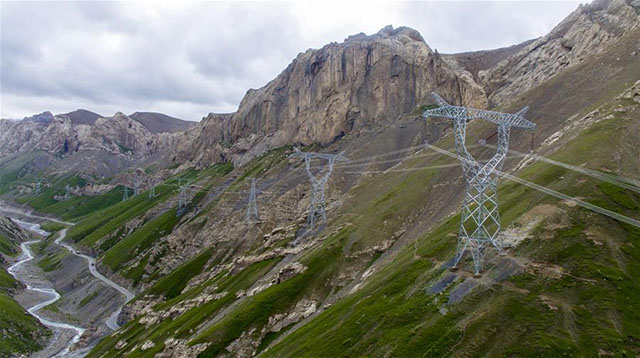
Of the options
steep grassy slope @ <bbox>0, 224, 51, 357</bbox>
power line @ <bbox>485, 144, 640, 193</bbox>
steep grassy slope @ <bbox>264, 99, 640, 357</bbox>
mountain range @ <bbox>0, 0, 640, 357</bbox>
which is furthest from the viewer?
steep grassy slope @ <bbox>0, 224, 51, 357</bbox>

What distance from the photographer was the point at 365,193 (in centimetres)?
15650

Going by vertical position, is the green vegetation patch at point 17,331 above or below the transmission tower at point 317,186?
below

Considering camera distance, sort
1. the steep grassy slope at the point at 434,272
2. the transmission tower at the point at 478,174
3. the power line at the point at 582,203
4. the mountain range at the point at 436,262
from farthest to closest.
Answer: the power line at the point at 582,203 < the transmission tower at the point at 478,174 < the mountain range at the point at 436,262 < the steep grassy slope at the point at 434,272

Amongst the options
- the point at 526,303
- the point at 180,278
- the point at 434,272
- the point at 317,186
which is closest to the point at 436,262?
the point at 434,272

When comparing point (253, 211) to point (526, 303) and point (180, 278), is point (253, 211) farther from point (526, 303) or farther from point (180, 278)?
point (526, 303)

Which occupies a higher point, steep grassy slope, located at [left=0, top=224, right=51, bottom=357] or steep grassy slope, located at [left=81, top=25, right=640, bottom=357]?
steep grassy slope, located at [left=81, top=25, right=640, bottom=357]

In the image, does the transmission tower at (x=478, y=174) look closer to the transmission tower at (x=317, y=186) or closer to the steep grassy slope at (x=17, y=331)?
the transmission tower at (x=317, y=186)

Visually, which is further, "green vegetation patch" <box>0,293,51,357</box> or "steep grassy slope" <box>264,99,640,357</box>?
"green vegetation patch" <box>0,293,51,357</box>

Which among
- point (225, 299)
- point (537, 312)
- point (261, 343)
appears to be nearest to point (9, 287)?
point (225, 299)

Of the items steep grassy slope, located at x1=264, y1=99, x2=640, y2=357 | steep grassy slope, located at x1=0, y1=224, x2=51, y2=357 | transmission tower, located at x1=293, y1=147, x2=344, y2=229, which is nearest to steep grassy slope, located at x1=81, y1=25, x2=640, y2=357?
steep grassy slope, located at x1=264, y1=99, x2=640, y2=357

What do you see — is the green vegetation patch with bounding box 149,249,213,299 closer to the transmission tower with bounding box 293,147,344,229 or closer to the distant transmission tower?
the distant transmission tower

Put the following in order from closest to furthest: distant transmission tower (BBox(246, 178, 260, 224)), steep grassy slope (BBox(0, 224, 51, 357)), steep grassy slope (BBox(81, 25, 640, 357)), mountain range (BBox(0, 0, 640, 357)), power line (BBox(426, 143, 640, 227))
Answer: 1. steep grassy slope (BBox(81, 25, 640, 357))
2. mountain range (BBox(0, 0, 640, 357))
3. power line (BBox(426, 143, 640, 227))
4. steep grassy slope (BBox(0, 224, 51, 357))
5. distant transmission tower (BBox(246, 178, 260, 224))

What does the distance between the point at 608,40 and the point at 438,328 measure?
575 ft

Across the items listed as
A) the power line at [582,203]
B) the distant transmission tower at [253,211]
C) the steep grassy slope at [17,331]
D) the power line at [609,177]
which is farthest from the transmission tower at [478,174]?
the steep grassy slope at [17,331]
